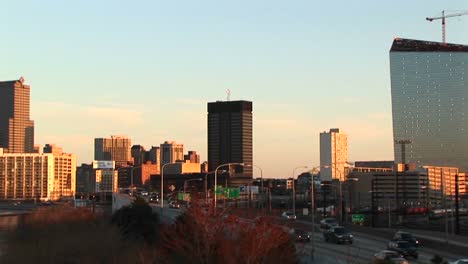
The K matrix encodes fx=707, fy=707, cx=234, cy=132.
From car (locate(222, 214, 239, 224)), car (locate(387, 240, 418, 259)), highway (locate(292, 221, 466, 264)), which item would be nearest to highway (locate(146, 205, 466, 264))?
highway (locate(292, 221, 466, 264))

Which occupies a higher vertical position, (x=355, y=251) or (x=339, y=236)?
(x=339, y=236)

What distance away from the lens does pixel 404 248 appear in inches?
2562

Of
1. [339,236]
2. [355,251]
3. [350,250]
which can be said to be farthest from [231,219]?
[339,236]

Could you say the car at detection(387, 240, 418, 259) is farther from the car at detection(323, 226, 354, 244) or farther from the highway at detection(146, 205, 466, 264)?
the car at detection(323, 226, 354, 244)

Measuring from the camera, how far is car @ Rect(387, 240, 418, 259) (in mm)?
63656

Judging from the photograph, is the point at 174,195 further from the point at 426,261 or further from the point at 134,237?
the point at 426,261

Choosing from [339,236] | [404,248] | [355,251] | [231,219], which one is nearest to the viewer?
[231,219]

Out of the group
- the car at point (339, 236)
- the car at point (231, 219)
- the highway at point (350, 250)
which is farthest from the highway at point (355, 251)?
the car at point (231, 219)

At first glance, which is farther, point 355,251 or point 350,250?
point 355,251

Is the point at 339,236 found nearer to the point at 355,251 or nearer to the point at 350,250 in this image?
the point at 355,251

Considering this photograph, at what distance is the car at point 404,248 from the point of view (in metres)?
63.7

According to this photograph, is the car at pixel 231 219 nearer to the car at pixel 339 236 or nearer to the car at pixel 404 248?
the car at pixel 404 248

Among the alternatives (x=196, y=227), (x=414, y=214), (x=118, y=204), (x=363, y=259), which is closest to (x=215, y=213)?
(x=196, y=227)

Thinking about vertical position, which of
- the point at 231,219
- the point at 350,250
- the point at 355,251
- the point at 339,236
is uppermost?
the point at 231,219
